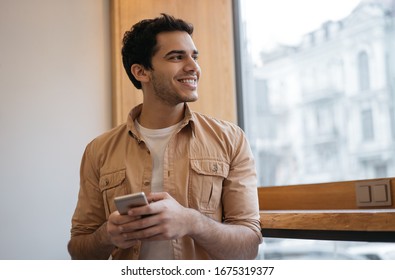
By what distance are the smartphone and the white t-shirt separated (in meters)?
0.25

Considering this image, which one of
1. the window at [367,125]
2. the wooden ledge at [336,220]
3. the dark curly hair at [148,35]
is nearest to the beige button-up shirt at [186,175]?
the dark curly hair at [148,35]

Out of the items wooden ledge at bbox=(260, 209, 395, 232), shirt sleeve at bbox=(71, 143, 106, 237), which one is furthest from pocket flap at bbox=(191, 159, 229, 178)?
wooden ledge at bbox=(260, 209, 395, 232)

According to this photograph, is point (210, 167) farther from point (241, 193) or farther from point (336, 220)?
point (336, 220)

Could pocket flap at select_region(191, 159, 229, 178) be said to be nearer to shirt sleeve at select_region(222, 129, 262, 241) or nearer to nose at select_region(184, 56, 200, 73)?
shirt sleeve at select_region(222, 129, 262, 241)

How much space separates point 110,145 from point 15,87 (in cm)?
90

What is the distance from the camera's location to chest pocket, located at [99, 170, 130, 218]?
1.47m

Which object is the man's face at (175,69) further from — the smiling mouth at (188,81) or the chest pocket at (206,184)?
the chest pocket at (206,184)

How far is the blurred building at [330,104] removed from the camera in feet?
7.01

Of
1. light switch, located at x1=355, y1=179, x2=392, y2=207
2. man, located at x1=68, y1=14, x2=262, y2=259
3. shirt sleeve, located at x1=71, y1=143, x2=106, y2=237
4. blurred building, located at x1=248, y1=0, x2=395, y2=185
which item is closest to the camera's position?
man, located at x1=68, y1=14, x2=262, y2=259

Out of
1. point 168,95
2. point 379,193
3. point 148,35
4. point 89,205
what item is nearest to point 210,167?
point 168,95

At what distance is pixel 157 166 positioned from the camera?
4.87 ft

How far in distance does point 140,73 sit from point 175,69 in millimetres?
162

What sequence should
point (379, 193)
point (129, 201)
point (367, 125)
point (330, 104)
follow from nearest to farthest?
point (129, 201) → point (379, 193) → point (367, 125) → point (330, 104)
